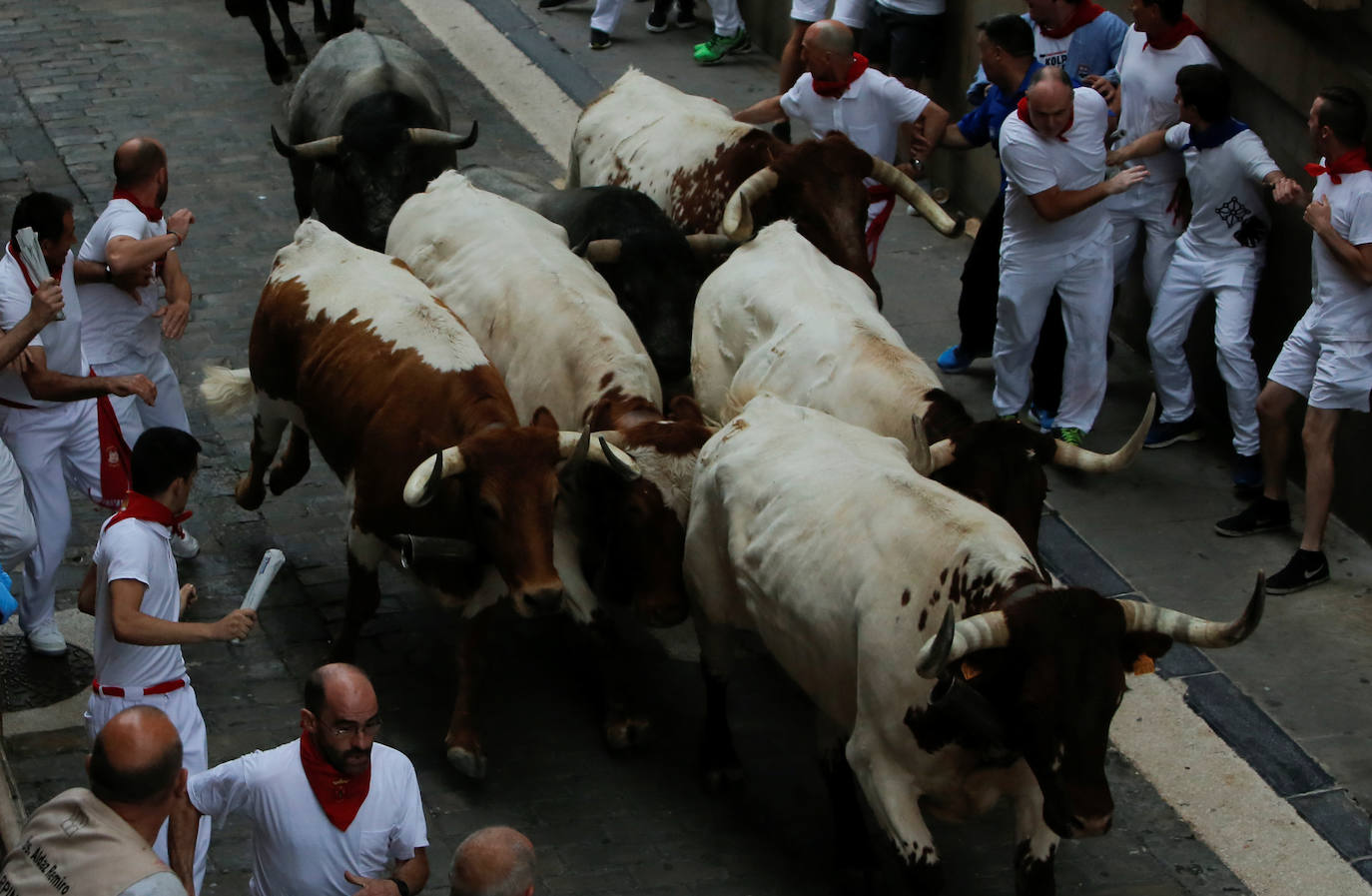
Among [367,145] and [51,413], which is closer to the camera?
[51,413]

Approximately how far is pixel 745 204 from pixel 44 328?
368cm

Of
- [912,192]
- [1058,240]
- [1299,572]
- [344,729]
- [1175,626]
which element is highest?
[344,729]

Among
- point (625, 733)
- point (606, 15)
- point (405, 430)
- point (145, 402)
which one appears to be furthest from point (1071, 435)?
point (606, 15)

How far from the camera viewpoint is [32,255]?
7902mm

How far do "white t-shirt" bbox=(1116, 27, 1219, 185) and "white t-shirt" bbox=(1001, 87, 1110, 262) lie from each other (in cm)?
49

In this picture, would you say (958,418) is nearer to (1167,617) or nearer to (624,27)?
(1167,617)

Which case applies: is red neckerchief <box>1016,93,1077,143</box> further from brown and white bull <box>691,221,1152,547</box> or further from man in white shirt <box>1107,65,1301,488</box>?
brown and white bull <box>691,221,1152,547</box>

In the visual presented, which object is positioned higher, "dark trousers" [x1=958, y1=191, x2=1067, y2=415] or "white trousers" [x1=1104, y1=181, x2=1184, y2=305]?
"white trousers" [x1=1104, y1=181, x2=1184, y2=305]

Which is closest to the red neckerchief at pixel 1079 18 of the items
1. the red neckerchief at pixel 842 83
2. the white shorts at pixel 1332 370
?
the red neckerchief at pixel 842 83

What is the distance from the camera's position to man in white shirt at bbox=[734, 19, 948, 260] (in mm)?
11242

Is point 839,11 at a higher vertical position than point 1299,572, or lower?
higher

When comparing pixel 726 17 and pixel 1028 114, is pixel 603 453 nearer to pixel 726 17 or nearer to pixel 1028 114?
pixel 1028 114

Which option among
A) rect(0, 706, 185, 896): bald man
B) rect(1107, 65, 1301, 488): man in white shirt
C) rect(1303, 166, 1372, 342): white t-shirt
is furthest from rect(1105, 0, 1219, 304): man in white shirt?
rect(0, 706, 185, 896): bald man

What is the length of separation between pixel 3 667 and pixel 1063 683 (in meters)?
4.92
